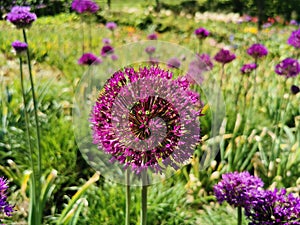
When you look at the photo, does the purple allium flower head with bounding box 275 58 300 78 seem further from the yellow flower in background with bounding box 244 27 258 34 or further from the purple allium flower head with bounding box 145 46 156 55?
the yellow flower in background with bounding box 244 27 258 34

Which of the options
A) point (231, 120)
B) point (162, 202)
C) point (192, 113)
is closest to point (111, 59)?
point (231, 120)

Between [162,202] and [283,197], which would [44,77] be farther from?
[283,197]

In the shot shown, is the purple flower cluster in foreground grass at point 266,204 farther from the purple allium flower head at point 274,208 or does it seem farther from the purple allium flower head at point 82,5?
the purple allium flower head at point 82,5

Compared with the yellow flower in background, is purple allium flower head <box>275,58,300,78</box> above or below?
below

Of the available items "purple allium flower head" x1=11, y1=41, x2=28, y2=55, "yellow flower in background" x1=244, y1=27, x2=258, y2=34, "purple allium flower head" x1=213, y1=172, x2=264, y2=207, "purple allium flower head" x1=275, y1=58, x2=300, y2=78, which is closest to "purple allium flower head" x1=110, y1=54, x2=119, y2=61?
"purple allium flower head" x1=275, y1=58, x2=300, y2=78

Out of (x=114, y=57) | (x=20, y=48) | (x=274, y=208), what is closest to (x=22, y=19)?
(x=20, y=48)

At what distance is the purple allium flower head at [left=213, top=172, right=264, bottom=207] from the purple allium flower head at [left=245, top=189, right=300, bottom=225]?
0.02 meters

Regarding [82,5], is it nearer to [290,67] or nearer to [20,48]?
[20,48]

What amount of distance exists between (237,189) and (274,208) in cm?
13

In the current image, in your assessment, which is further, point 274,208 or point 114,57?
point 114,57

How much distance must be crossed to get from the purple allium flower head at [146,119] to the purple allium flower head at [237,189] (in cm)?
46

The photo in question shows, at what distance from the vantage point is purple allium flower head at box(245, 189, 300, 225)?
1.24 metres

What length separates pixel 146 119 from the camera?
841 mm

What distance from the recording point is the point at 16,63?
3.47 metres
